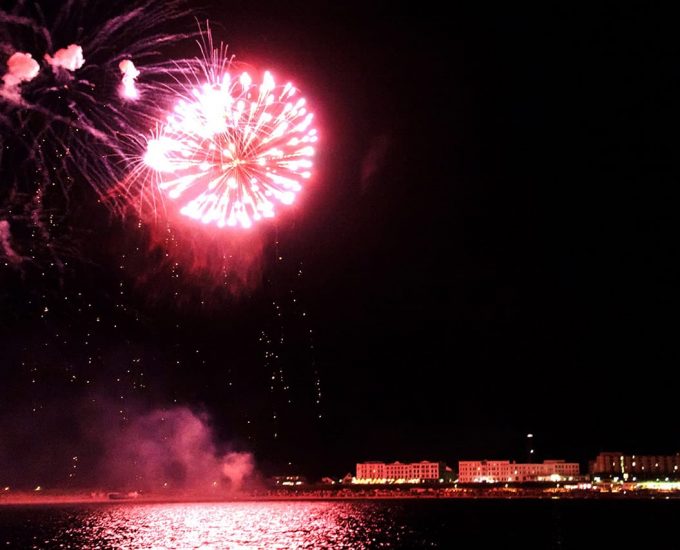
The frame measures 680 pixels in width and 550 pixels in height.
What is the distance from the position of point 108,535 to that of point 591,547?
116 feet

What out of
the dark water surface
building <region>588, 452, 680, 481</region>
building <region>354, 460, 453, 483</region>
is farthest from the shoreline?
the dark water surface

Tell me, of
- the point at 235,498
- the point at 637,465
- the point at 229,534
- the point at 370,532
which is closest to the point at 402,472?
the point at 235,498

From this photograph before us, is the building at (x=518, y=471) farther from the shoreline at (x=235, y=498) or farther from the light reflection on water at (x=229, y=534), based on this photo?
the light reflection on water at (x=229, y=534)

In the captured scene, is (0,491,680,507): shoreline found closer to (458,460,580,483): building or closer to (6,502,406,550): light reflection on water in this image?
(458,460,580,483): building

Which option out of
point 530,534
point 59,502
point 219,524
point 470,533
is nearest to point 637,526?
point 530,534

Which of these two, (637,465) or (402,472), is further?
(402,472)

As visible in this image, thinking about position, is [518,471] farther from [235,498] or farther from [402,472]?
[235,498]

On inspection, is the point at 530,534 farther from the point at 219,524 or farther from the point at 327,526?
the point at 219,524

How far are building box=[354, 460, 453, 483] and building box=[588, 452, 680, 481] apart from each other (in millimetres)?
34051

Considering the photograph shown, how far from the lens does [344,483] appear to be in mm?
159000

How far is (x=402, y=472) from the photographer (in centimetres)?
16475

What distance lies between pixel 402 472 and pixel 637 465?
175 ft

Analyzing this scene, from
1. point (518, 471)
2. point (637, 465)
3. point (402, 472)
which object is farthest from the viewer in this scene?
point (402, 472)

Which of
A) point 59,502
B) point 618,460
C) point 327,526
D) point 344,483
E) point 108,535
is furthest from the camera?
point 344,483
